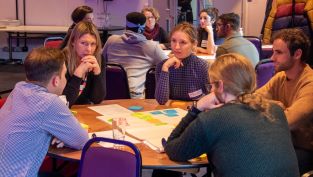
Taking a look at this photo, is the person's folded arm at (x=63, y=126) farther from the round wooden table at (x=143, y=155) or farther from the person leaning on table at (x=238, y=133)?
the person leaning on table at (x=238, y=133)

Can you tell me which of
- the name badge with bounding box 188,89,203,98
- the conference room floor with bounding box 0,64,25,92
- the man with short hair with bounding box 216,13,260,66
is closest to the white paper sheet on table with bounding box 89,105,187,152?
the name badge with bounding box 188,89,203,98

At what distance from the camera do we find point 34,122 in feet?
7.30

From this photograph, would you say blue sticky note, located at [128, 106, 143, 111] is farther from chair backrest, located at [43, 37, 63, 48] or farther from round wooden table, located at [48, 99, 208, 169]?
chair backrest, located at [43, 37, 63, 48]

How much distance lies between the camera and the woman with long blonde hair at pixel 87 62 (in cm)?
332

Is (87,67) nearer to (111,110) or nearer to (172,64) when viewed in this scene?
(111,110)

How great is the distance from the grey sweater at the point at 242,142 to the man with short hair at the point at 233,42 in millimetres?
2515

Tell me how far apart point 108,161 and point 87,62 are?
1288mm

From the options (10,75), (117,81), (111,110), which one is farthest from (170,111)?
(10,75)

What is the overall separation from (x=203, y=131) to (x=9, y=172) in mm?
950

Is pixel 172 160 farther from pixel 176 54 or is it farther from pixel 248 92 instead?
pixel 176 54

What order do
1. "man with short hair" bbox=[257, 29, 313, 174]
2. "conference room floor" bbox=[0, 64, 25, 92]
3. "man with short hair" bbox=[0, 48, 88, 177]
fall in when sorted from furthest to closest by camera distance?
1. "conference room floor" bbox=[0, 64, 25, 92]
2. "man with short hair" bbox=[257, 29, 313, 174]
3. "man with short hair" bbox=[0, 48, 88, 177]

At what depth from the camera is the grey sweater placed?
1.91 metres

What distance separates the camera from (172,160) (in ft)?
7.11

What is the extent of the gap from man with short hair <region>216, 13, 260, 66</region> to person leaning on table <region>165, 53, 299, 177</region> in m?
2.40
